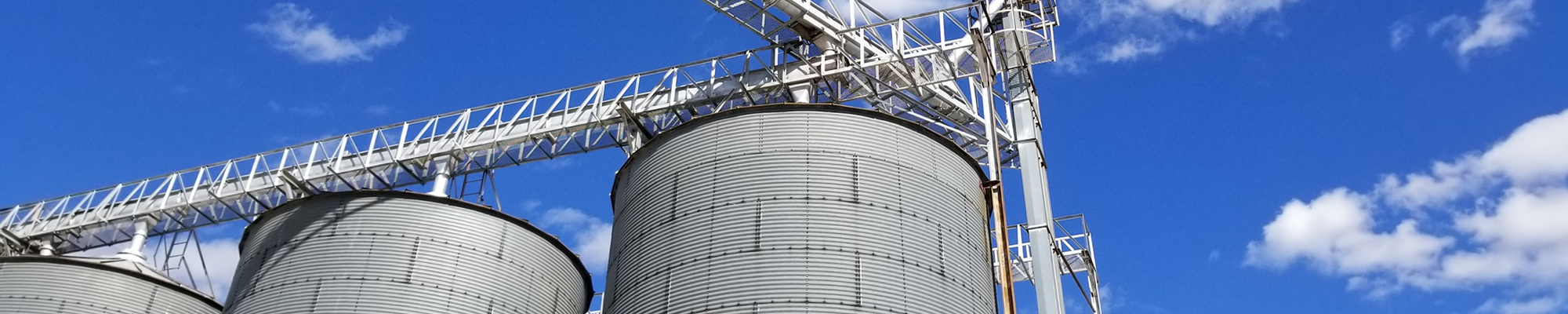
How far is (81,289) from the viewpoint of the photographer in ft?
130

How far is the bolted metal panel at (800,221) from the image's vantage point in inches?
1063

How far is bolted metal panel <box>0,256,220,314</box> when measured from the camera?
3938cm

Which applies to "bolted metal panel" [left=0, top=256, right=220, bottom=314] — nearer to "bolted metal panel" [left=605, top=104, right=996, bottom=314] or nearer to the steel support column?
"bolted metal panel" [left=605, top=104, right=996, bottom=314]

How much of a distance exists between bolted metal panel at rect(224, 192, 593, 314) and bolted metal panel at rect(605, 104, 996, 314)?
411cm

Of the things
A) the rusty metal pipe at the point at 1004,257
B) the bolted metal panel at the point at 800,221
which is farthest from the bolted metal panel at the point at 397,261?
the rusty metal pipe at the point at 1004,257

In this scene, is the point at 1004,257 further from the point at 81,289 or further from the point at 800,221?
the point at 81,289

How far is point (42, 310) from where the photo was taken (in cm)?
3912

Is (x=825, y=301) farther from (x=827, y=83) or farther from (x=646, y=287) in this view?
(x=827, y=83)

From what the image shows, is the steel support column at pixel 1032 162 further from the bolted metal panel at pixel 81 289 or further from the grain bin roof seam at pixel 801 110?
the bolted metal panel at pixel 81 289

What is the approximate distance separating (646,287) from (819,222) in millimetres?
3694

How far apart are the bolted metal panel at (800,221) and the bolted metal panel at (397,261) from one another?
411 centimetres

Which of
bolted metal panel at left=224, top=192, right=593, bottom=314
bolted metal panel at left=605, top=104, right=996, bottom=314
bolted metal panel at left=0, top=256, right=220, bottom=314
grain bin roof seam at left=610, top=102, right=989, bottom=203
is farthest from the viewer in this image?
→ bolted metal panel at left=0, top=256, right=220, bottom=314

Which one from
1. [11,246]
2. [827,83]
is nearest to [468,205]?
[827,83]

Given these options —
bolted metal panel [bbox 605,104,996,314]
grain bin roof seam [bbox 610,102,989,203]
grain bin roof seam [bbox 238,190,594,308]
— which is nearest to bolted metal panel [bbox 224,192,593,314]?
grain bin roof seam [bbox 238,190,594,308]
